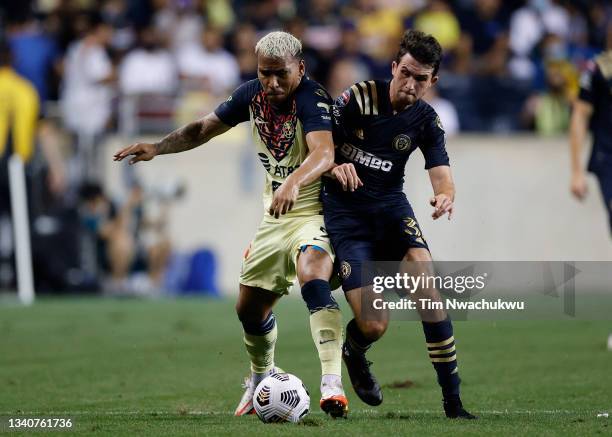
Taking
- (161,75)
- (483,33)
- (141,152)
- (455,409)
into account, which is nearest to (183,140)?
(141,152)

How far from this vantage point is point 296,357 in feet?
36.4

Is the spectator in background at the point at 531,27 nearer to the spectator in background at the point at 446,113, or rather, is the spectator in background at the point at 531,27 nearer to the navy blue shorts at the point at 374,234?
the spectator in background at the point at 446,113

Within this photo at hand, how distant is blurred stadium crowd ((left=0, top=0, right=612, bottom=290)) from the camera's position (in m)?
18.4

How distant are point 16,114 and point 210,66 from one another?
315 cm

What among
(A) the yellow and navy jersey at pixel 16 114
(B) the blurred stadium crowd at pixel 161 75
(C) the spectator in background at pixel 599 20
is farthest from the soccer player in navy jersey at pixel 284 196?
(C) the spectator in background at pixel 599 20

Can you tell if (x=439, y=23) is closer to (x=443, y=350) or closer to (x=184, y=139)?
(x=184, y=139)

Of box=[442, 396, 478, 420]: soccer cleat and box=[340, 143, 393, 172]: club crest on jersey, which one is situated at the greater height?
box=[340, 143, 393, 172]: club crest on jersey

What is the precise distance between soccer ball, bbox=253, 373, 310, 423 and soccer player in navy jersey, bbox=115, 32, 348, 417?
188 mm

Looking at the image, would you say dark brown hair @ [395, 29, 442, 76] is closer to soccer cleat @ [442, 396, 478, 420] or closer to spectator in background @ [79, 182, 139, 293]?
soccer cleat @ [442, 396, 478, 420]

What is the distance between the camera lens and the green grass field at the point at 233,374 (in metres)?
7.22

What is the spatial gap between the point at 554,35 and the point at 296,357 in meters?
10.8

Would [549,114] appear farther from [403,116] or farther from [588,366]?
[403,116]

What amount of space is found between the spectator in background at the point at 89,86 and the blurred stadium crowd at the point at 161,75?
0.02 metres

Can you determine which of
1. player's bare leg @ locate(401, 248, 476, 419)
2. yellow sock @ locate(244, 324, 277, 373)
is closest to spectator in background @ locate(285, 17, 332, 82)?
yellow sock @ locate(244, 324, 277, 373)
